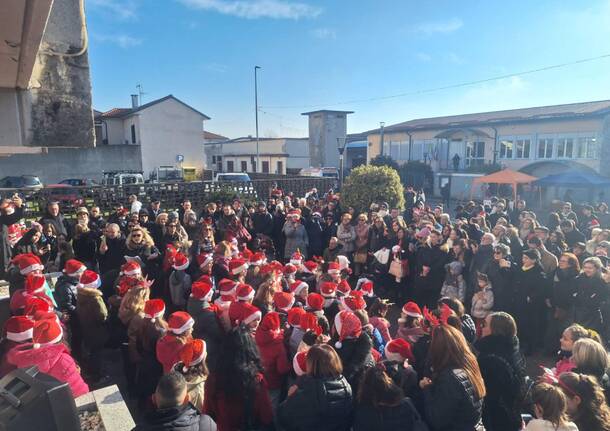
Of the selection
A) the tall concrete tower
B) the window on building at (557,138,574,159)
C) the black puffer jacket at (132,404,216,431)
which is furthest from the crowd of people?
the tall concrete tower

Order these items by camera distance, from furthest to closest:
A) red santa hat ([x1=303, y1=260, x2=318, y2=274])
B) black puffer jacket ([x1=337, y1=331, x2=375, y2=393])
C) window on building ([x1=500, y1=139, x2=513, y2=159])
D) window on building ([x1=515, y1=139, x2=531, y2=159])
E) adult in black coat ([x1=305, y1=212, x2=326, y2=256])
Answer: window on building ([x1=500, y1=139, x2=513, y2=159]) → window on building ([x1=515, y1=139, x2=531, y2=159]) → adult in black coat ([x1=305, y1=212, x2=326, y2=256]) → red santa hat ([x1=303, y1=260, x2=318, y2=274]) → black puffer jacket ([x1=337, y1=331, x2=375, y2=393])

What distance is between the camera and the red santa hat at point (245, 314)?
4.00 m

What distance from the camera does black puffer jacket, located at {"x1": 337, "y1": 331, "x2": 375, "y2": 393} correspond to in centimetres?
356

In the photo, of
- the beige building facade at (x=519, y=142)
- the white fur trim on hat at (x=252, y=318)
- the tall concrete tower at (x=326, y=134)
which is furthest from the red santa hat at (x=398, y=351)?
the tall concrete tower at (x=326, y=134)

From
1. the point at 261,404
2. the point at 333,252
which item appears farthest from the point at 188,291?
the point at 333,252

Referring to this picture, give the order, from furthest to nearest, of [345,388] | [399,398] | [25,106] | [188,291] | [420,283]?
[420,283]
[188,291]
[345,388]
[399,398]
[25,106]

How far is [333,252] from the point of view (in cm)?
814

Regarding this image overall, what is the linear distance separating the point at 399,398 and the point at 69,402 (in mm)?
2076

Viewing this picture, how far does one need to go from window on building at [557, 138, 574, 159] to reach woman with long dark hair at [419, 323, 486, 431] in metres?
25.1

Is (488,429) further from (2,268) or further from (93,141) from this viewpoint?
(2,268)

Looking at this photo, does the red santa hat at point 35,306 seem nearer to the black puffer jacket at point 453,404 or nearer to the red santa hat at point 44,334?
the red santa hat at point 44,334

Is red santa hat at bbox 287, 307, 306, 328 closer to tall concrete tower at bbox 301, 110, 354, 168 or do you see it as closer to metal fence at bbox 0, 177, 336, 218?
metal fence at bbox 0, 177, 336, 218

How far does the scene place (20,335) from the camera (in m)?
3.46

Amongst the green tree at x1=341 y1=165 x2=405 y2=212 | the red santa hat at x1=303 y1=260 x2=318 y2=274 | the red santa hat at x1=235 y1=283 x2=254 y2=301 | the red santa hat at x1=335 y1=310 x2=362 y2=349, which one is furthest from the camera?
the green tree at x1=341 y1=165 x2=405 y2=212
